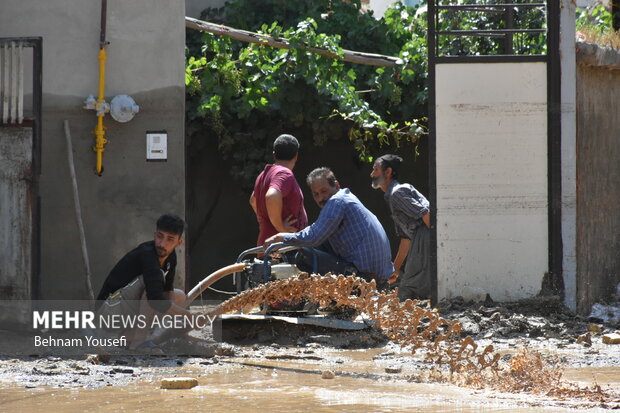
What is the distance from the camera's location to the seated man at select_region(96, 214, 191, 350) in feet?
23.5

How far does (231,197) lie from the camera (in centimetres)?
1341

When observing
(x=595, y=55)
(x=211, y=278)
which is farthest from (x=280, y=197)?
(x=595, y=55)

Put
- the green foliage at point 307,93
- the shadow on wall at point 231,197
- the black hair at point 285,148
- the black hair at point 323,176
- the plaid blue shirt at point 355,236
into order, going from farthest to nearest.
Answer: the shadow on wall at point 231,197 → the green foliage at point 307,93 → the black hair at point 285,148 → the black hair at point 323,176 → the plaid blue shirt at point 355,236

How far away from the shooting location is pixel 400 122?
1310 centimetres

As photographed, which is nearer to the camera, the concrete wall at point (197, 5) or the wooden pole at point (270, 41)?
the wooden pole at point (270, 41)

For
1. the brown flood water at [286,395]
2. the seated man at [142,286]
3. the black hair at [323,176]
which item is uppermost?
the black hair at [323,176]

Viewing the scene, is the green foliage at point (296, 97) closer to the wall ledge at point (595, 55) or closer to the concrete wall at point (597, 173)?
the concrete wall at point (597, 173)

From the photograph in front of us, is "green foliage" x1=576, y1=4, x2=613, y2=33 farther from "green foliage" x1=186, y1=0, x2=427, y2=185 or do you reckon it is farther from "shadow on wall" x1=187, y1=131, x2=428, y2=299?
"shadow on wall" x1=187, y1=131, x2=428, y2=299

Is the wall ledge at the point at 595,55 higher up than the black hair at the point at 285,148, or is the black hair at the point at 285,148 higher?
the wall ledge at the point at 595,55

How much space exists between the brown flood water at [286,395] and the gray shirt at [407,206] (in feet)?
8.98

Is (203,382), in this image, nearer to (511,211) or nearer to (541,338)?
(541,338)

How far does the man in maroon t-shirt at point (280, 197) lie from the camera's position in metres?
8.41

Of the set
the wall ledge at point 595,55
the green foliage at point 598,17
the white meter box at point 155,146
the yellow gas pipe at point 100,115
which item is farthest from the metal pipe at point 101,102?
the green foliage at point 598,17

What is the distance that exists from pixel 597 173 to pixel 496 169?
1.14 m
